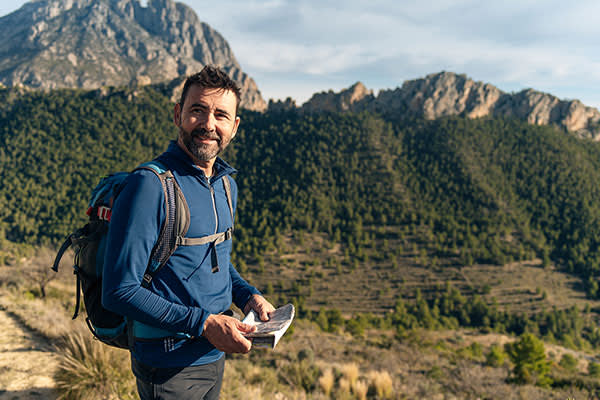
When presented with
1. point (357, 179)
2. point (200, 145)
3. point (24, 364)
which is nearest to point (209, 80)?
point (200, 145)

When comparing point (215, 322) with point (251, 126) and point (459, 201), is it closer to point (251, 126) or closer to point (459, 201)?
A: point (459, 201)

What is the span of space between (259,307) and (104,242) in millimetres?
942

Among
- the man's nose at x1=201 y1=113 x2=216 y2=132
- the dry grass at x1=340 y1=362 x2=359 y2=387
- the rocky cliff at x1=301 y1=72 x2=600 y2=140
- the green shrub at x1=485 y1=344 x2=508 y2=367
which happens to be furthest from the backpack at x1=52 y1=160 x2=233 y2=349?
the rocky cliff at x1=301 y1=72 x2=600 y2=140

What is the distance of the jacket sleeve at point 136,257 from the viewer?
1249mm

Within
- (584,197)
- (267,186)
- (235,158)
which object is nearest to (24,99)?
(235,158)

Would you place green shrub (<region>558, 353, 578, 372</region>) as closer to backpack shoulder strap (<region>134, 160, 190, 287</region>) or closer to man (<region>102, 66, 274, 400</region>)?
man (<region>102, 66, 274, 400</region>)

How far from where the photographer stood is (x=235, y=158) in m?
76.8

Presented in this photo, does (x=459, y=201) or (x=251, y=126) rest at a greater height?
(x=251, y=126)

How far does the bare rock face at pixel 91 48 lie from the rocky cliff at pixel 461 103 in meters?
34.0

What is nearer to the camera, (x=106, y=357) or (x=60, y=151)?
(x=106, y=357)

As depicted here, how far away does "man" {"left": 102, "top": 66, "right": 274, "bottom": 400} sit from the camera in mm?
1270

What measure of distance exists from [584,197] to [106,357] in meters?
80.6

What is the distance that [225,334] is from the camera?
4.52ft

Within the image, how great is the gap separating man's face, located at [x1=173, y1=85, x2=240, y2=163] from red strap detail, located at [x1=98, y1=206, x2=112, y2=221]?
1.65 ft
